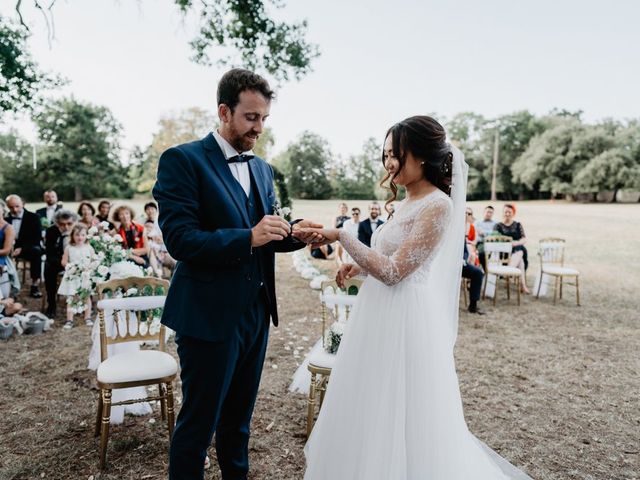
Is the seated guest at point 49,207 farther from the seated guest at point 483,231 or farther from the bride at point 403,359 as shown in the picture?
the bride at point 403,359

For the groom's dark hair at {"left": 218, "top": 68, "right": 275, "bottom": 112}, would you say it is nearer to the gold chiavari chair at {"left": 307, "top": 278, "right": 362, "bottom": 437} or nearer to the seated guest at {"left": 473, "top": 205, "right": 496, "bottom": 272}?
the gold chiavari chair at {"left": 307, "top": 278, "right": 362, "bottom": 437}

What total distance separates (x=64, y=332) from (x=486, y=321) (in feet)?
20.6

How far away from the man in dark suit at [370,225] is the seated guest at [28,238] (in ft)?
20.0

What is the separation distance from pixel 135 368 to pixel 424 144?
2.40 metres

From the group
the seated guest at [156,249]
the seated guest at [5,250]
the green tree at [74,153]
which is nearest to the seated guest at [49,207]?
the seated guest at [156,249]

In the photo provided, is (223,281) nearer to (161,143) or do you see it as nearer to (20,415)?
(20,415)

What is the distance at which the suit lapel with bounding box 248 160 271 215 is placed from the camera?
223 centimetres

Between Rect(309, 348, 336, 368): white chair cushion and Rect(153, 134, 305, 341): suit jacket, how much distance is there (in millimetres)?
1242

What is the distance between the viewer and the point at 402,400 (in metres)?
2.22

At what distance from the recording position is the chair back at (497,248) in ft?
26.8

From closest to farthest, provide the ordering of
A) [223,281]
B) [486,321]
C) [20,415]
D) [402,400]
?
1. [223,281]
2. [402,400]
3. [20,415]
4. [486,321]

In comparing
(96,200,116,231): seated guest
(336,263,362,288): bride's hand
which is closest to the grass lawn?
(336,263,362,288): bride's hand

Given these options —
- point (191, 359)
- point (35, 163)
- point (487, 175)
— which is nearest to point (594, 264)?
point (191, 359)

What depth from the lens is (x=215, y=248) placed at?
1850 mm
